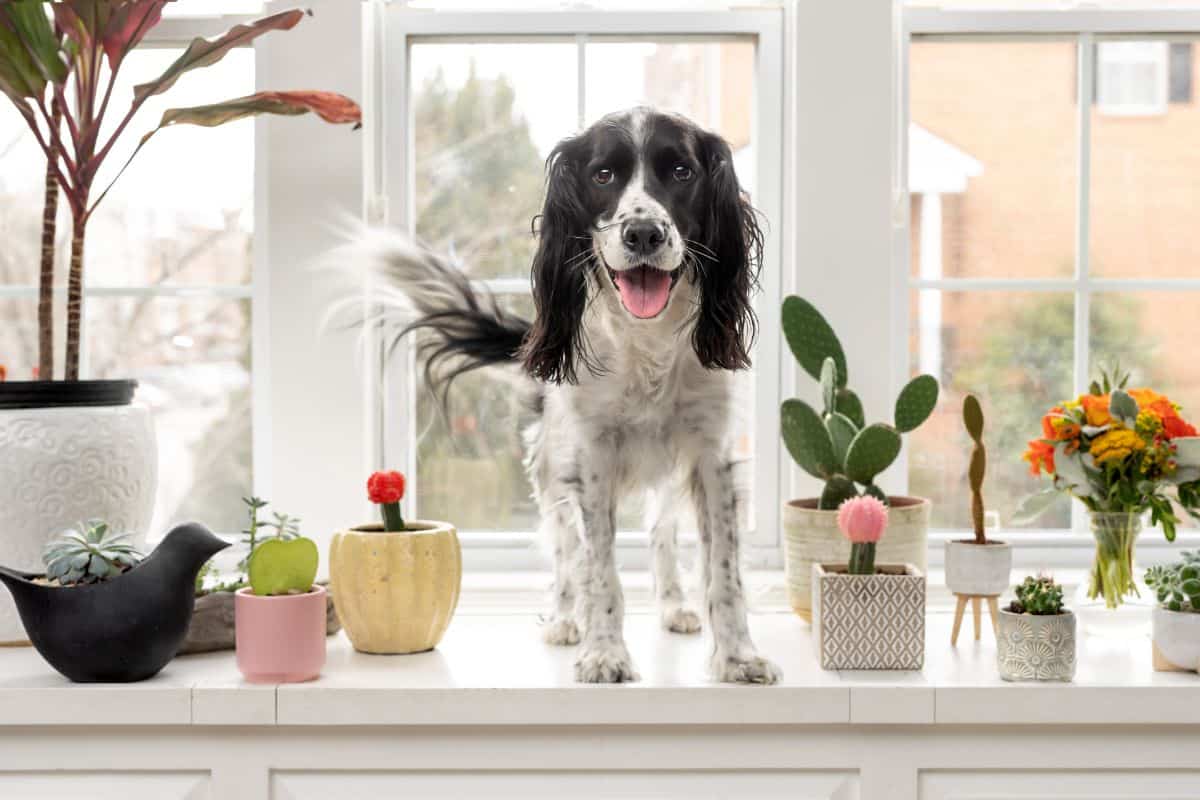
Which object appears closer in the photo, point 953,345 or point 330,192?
point 330,192

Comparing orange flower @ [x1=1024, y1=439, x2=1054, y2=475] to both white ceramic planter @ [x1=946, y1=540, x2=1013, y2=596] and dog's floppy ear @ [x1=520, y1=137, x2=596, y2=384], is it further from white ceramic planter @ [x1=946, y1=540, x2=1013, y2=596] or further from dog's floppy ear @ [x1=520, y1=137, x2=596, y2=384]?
dog's floppy ear @ [x1=520, y1=137, x2=596, y2=384]

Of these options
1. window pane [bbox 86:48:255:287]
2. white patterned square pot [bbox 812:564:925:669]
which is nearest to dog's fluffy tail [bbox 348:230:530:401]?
window pane [bbox 86:48:255:287]

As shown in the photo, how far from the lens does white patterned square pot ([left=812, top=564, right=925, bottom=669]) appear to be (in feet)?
4.91

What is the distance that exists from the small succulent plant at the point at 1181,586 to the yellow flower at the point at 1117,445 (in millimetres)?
156

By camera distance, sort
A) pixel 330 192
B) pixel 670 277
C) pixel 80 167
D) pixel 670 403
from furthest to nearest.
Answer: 1. pixel 330 192
2. pixel 80 167
3. pixel 670 403
4. pixel 670 277

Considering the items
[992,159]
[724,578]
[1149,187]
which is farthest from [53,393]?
[1149,187]

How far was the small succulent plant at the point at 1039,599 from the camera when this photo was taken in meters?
1.46

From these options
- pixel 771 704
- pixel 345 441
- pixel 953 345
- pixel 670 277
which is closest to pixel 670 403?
pixel 670 277

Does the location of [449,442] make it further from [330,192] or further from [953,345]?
[953,345]

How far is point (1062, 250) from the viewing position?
2.07 m

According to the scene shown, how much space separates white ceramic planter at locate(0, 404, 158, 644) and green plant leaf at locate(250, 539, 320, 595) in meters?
0.25

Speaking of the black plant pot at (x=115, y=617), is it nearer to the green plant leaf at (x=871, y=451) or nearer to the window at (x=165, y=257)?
the window at (x=165, y=257)

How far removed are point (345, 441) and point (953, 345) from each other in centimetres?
105

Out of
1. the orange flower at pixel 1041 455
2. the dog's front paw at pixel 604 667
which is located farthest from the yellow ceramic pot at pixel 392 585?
the orange flower at pixel 1041 455
